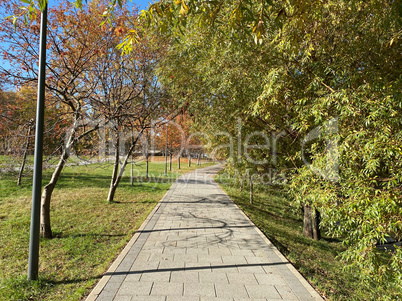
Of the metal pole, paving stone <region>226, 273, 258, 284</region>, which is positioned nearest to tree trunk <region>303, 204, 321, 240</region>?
paving stone <region>226, 273, 258, 284</region>

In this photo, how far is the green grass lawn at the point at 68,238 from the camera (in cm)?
360

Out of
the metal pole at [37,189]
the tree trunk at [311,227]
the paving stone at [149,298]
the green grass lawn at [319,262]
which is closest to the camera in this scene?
the paving stone at [149,298]

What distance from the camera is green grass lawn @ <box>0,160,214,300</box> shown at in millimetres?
3602

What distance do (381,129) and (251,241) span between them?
3.51m

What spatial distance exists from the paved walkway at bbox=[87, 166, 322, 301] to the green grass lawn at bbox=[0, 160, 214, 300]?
43 cm

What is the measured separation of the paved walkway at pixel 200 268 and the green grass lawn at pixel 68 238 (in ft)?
1.42

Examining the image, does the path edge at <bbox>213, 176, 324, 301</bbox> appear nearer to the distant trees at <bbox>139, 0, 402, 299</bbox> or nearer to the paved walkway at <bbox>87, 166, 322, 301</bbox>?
the paved walkway at <bbox>87, 166, 322, 301</bbox>

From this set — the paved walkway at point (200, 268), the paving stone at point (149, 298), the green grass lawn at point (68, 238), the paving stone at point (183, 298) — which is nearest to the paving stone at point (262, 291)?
the paved walkway at point (200, 268)

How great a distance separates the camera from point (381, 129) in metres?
3.29

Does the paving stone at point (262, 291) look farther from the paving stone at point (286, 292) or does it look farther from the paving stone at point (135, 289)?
the paving stone at point (135, 289)

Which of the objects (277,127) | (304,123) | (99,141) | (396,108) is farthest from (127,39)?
(99,141)

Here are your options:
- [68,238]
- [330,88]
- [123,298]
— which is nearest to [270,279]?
[123,298]

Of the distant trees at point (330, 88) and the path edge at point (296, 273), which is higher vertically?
the distant trees at point (330, 88)

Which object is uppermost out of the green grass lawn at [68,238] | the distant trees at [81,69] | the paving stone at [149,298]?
the distant trees at [81,69]
